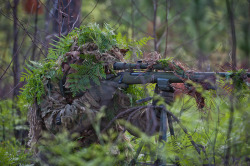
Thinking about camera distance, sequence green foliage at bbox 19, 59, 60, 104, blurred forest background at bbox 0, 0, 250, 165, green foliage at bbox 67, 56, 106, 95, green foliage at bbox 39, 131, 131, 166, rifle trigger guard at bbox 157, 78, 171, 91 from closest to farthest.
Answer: blurred forest background at bbox 0, 0, 250, 165 → green foliage at bbox 39, 131, 131, 166 → rifle trigger guard at bbox 157, 78, 171, 91 → green foliage at bbox 67, 56, 106, 95 → green foliage at bbox 19, 59, 60, 104

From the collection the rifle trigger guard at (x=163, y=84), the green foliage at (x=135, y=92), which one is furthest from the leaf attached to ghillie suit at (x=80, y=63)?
the rifle trigger guard at (x=163, y=84)

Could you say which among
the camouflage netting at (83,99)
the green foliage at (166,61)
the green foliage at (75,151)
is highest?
the green foliage at (166,61)

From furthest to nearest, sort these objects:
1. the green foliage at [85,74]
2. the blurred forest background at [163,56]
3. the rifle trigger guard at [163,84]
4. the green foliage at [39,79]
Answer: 1. the green foliage at [39,79]
2. the green foliage at [85,74]
3. the rifle trigger guard at [163,84]
4. the blurred forest background at [163,56]

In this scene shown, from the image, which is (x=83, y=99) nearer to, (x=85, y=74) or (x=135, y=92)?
(x=85, y=74)

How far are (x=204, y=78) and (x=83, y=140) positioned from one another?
1717 mm

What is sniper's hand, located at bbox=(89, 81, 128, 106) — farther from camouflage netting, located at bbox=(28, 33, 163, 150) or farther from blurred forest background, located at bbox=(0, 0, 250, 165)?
blurred forest background, located at bbox=(0, 0, 250, 165)

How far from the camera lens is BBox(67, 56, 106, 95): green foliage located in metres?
3.35

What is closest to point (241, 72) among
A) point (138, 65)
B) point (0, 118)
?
point (138, 65)

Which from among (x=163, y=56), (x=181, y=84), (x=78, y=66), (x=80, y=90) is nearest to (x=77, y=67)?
(x=78, y=66)

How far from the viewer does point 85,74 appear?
11.1 feet

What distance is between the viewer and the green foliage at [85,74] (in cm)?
335

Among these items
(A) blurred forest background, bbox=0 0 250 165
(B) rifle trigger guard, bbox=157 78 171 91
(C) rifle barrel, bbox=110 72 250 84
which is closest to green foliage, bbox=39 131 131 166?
(A) blurred forest background, bbox=0 0 250 165

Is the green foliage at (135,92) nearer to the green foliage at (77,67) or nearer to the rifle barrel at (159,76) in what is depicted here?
the rifle barrel at (159,76)

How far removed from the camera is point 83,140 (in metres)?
3.58
